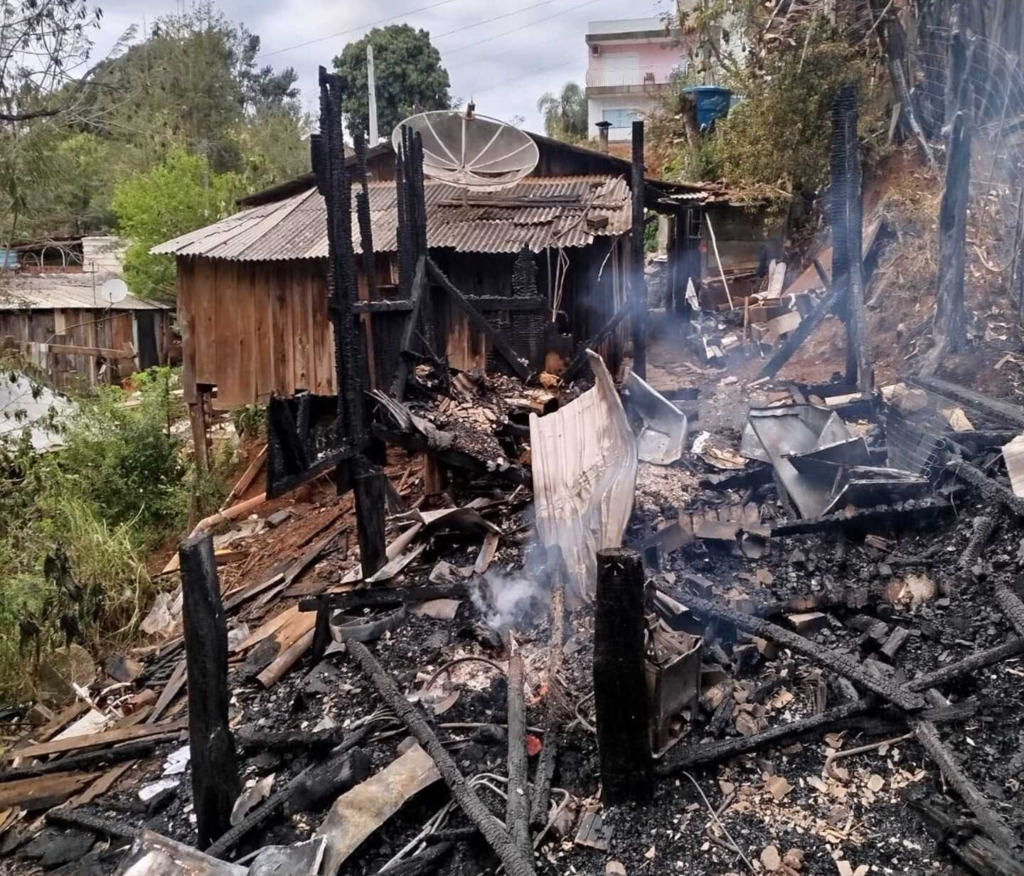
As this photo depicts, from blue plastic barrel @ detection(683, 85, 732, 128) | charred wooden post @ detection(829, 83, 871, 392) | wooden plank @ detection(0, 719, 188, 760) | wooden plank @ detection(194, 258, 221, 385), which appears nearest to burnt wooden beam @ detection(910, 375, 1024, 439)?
charred wooden post @ detection(829, 83, 871, 392)

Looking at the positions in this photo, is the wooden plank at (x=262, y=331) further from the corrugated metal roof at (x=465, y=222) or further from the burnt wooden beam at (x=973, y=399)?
the burnt wooden beam at (x=973, y=399)

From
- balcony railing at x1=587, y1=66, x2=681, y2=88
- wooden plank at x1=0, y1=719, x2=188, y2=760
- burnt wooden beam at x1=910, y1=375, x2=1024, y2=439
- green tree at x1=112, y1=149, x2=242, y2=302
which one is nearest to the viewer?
wooden plank at x1=0, y1=719, x2=188, y2=760

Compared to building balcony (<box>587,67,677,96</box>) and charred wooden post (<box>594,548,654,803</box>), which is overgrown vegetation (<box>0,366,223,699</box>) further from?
building balcony (<box>587,67,677,96</box>)

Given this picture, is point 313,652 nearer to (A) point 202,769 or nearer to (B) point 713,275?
(A) point 202,769

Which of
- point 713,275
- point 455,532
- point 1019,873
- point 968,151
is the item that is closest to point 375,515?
point 455,532

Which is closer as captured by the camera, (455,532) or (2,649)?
(455,532)

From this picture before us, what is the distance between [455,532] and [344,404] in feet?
5.56

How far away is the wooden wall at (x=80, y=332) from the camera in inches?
770

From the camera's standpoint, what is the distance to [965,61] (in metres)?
8.32

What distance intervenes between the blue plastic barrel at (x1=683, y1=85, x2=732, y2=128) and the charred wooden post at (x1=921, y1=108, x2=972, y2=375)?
11.8 meters

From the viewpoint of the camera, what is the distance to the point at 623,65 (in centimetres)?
3756

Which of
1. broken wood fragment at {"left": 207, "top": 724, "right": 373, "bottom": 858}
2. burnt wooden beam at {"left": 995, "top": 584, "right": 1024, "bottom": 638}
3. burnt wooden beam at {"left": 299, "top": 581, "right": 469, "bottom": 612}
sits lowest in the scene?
broken wood fragment at {"left": 207, "top": 724, "right": 373, "bottom": 858}

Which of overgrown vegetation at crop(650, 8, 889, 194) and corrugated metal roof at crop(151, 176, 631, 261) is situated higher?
overgrown vegetation at crop(650, 8, 889, 194)

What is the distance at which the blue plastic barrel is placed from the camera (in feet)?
58.8
